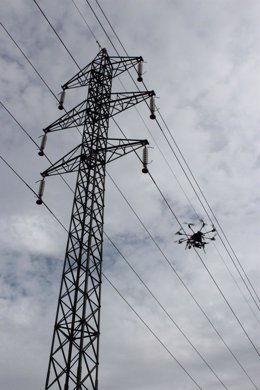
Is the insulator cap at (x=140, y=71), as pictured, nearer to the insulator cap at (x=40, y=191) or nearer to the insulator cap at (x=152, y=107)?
the insulator cap at (x=152, y=107)

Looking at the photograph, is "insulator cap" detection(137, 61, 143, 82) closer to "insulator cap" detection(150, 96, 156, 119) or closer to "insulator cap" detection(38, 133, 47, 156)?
"insulator cap" detection(150, 96, 156, 119)

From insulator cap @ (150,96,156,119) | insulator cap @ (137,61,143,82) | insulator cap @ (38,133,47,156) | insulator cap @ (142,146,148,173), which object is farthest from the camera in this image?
insulator cap @ (137,61,143,82)

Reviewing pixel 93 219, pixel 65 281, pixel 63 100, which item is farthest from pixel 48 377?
pixel 63 100

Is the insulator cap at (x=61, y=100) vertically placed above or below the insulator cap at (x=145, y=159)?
above

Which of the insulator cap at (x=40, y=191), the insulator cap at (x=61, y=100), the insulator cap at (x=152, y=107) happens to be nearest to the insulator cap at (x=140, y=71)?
the insulator cap at (x=152, y=107)

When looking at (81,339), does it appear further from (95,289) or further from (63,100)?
(63,100)

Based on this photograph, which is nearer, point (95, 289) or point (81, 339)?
point (81, 339)

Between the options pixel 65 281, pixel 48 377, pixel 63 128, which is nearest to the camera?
pixel 48 377

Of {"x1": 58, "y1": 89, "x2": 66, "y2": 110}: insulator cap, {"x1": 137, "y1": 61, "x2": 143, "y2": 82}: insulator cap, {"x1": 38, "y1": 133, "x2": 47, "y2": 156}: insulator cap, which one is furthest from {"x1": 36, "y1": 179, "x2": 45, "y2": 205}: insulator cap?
{"x1": 137, "y1": 61, "x2": 143, "y2": 82}: insulator cap

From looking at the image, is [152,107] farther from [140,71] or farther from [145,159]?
[140,71]

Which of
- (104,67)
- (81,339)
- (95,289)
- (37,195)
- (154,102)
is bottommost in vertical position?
(81,339)

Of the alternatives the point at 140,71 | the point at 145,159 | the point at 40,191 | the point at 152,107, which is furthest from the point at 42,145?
the point at 140,71
